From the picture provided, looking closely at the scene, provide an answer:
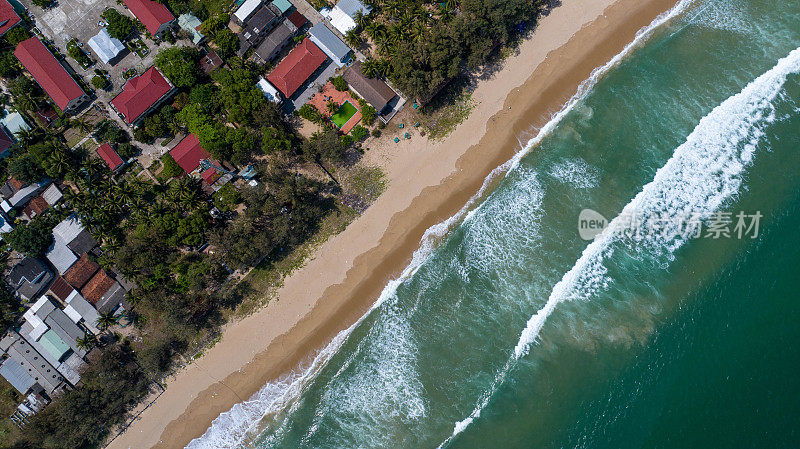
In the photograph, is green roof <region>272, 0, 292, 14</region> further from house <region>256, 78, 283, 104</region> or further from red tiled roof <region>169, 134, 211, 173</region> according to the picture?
red tiled roof <region>169, 134, 211, 173</region>

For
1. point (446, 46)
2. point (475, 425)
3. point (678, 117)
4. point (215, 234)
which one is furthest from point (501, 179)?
point (215, 234)

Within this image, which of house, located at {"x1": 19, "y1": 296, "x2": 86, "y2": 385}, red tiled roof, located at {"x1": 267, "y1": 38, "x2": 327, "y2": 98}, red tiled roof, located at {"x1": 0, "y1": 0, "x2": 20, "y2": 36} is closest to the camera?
house, located at {"x1": 19, "y1": 296, "x2": 86, "y2": 385}

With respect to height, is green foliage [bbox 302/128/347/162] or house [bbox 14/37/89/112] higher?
house [bbox 14/37/89/112]

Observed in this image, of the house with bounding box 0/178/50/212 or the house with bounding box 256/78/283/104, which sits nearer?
the house with bounding box 0/178/50/212

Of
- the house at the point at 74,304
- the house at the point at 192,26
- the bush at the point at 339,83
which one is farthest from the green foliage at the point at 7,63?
the bush at the point at 339,83

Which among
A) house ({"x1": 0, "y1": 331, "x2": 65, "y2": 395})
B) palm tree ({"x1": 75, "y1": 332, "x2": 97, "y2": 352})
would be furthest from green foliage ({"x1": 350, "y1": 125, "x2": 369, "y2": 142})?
house ({"x1": 0, "y1": 331, "x2": 65, "y2": 395})

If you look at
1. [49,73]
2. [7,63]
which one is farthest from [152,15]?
[7,63]

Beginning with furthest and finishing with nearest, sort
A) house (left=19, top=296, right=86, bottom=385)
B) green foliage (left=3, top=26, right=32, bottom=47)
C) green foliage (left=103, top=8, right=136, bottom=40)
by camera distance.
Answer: green foliage (left=103, top=8, right=136, bottom=40)
green foliage (left=3, top=26, right=32, bottom=47)
house (left=19, top=296, right=86, bottom=385)

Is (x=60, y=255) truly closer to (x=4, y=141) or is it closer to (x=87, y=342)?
(x=87, y=342)
